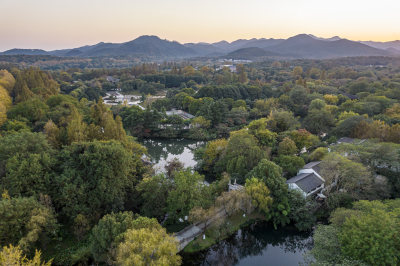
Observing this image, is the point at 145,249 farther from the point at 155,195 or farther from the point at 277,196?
the point at 277,196

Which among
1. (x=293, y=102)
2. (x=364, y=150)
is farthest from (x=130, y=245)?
(x=293, y=102)

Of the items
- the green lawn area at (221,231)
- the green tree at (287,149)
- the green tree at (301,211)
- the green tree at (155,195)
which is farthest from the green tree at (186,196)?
the green tree at (287,149)

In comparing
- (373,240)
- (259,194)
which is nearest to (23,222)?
(259,194)

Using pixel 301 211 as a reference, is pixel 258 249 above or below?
below

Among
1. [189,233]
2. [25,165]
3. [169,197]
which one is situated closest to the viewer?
[25,165]

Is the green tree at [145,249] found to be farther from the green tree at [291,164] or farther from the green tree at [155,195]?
the green tree at [291,164]

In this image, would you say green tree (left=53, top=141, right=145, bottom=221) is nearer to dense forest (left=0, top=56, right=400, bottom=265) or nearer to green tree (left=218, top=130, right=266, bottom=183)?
dense forest (left=0, top=56, right=400, bottom=265)
